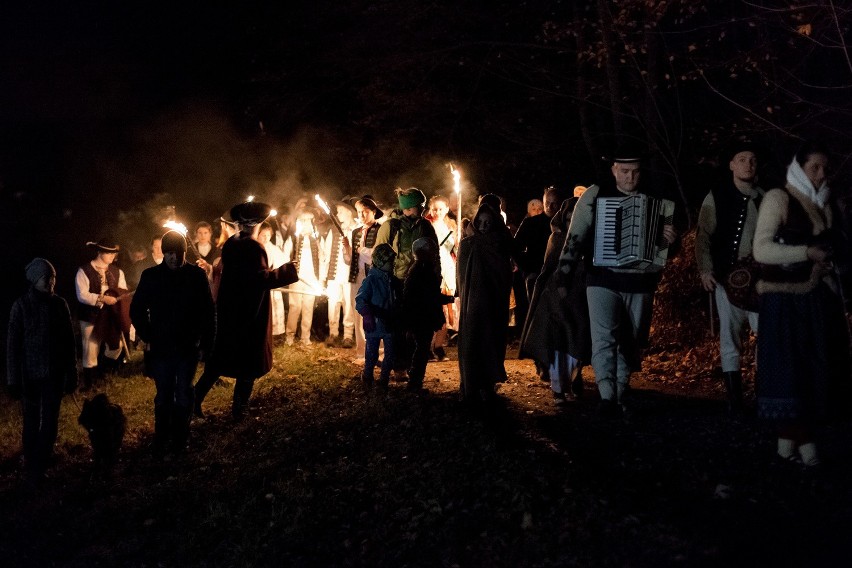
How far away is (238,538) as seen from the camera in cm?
618

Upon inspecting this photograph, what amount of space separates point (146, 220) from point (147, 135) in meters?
3.88

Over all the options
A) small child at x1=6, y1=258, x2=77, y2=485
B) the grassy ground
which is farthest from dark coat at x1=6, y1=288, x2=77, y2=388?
the grassy ground

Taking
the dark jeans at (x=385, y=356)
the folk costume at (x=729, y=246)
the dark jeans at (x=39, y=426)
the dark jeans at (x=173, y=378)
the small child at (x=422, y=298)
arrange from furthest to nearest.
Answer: the dark jeans at (x=385, y=356)
the small child at (x=422, y=298)
the dark jeans at (x=173, y=378)
the dark jeans at (x=39, y=426)
the folk costume at (x=729, y=246)

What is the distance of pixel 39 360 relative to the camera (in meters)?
7.60

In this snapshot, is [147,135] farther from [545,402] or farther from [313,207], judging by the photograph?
[545,402]

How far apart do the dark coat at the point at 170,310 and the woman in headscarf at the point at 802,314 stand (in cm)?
515

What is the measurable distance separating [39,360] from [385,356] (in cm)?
370

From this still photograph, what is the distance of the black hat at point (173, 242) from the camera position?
308 inches

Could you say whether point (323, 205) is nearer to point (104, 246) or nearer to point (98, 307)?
point (104, 246)

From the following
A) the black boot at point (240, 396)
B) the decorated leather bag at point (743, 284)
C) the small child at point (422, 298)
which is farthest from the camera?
the black boot at point (240, 396)

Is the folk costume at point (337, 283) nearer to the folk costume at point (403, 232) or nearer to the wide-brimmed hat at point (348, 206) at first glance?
the wide-brimmed hat at point (348, 206)

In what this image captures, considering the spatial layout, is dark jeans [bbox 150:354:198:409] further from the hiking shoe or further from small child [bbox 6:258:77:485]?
the hiking shoe

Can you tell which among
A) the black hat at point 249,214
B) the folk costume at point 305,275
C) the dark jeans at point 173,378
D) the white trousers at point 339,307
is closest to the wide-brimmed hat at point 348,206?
the folk costume at point 305,275

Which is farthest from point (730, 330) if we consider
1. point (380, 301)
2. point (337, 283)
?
point (337, 283)
